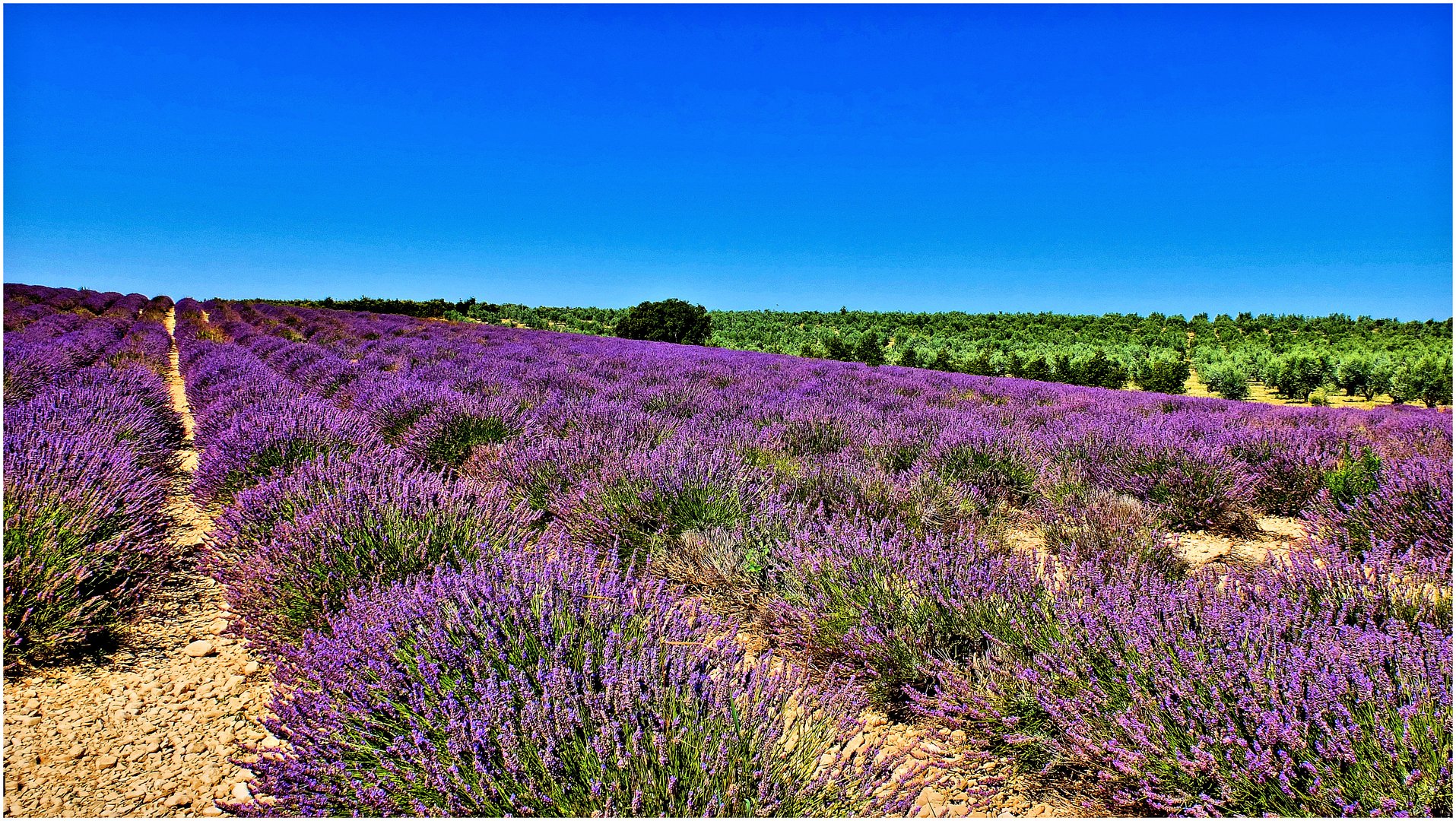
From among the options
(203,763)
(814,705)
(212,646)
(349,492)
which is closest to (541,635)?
(814,705)

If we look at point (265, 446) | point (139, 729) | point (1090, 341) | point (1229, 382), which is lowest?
point (139, 729)

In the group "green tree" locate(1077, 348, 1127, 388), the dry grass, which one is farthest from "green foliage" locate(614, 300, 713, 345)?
the dry grass

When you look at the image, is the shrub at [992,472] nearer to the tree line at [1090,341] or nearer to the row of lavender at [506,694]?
the row of lavender at [506,694]

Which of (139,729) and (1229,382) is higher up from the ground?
(1229,382)

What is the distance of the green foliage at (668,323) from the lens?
30.9m

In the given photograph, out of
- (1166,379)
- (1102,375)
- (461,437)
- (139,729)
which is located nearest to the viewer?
(139,729)

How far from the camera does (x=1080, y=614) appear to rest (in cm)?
176

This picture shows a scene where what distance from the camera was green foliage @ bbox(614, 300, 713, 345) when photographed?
101 feet

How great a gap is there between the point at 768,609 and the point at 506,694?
119 cm

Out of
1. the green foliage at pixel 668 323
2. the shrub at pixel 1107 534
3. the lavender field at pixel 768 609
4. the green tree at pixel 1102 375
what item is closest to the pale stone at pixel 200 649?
the lavender field at pixel 768 609

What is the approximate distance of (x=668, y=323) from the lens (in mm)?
31016

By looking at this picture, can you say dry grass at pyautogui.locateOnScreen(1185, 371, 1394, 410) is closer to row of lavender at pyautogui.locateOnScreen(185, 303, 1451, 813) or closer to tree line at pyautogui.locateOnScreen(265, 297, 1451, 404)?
tree line at pyautogui.locateOnScreen(265, 297, 1451, 404)

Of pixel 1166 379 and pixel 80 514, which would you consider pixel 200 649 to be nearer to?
pixel 80 514

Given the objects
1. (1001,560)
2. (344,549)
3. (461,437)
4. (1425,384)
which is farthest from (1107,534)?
(1425,384)
